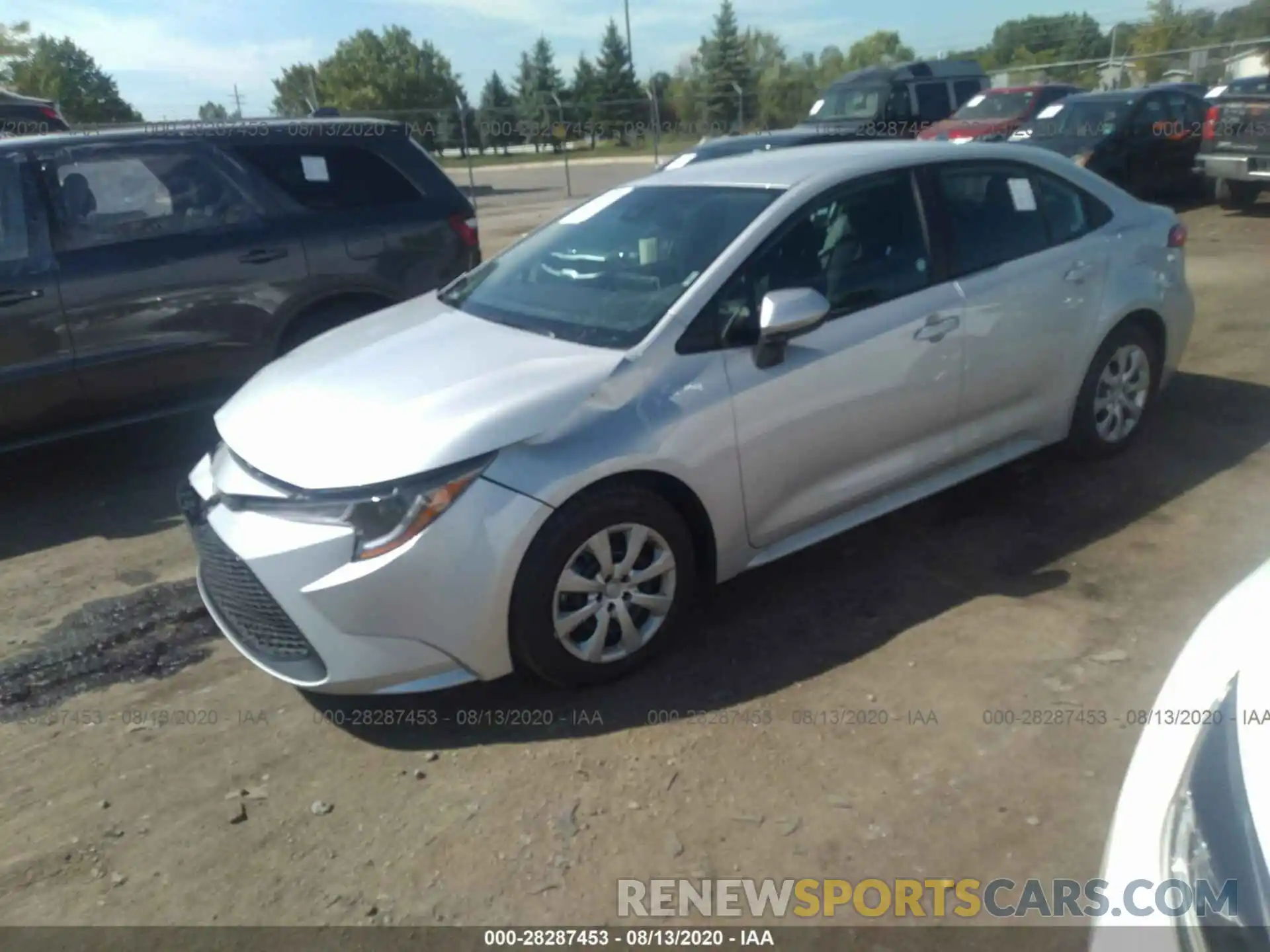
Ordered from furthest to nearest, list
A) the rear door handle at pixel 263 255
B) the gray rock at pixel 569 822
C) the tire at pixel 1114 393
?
the rear door handle at pixel 263 255 → the tire at pixel 1114 393 → the gray rock at pixel 569 822

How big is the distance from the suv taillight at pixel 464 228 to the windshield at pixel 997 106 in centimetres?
1262

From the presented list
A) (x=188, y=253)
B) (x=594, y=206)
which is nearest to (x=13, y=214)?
Result: (x=188, y=253)

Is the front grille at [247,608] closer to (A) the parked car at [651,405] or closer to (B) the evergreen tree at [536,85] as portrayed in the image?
(A) the parked car at [651,405]

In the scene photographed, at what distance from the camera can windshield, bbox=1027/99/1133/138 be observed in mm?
13984

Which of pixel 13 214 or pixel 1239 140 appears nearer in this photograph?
pixel 13 214

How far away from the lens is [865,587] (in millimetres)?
4141

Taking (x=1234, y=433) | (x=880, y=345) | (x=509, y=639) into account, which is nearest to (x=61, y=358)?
(x=509, y=639)

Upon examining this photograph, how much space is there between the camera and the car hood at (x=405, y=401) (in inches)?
125

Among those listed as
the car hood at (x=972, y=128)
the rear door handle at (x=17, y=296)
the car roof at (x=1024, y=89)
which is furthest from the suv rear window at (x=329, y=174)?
the car roof at (x=1024, y=89)

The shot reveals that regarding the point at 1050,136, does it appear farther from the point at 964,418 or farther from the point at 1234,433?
the point at 964,418

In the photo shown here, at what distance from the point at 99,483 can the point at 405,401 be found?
336 cm

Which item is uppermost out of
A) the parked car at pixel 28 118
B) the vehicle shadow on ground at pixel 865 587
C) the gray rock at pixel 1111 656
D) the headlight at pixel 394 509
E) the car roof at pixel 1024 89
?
the parked car at pixel 28 118

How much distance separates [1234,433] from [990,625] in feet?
8.72

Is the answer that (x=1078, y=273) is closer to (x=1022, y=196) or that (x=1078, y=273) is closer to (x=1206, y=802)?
(x=1022, y=196)
